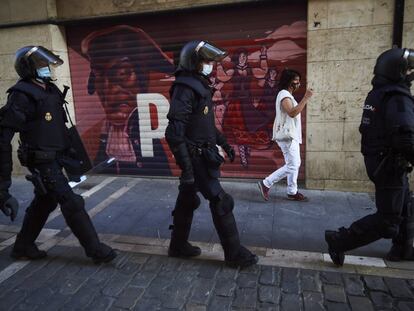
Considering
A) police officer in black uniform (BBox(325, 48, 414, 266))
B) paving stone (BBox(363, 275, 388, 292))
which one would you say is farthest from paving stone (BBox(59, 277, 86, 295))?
paving stone (BBox(363, 275, 388, 292))

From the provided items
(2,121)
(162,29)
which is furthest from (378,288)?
(162,29)

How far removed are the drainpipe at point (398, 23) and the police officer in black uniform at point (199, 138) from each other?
301 centimetres

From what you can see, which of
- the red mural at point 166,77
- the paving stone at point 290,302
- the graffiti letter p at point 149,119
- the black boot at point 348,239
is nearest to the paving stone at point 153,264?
the paving stone at point 290,302

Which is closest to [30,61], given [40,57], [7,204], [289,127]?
[40,57]

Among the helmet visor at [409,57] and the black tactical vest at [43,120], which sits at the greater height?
the helmet visor at [409,57]

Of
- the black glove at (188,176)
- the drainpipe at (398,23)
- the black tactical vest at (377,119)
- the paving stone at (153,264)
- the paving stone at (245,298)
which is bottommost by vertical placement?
the paving stone at (245,298)

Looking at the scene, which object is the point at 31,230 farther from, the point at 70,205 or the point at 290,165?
the point at 290,165

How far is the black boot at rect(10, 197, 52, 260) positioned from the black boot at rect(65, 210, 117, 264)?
373 millimetres

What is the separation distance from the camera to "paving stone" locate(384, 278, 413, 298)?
322 centimetres

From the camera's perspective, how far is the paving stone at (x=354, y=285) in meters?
3.26

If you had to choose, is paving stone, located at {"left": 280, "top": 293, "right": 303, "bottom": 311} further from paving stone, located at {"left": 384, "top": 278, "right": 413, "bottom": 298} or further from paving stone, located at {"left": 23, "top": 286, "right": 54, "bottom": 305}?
paving stone, located at {"left": 23, "top": 286, "right": 54, "bottom": 305}

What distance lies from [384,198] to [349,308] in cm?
96

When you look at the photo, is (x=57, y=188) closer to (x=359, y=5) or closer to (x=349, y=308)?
(x=349, y=308)

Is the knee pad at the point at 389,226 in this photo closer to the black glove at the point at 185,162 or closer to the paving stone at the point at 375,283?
the paving stone at the point at 375,283
